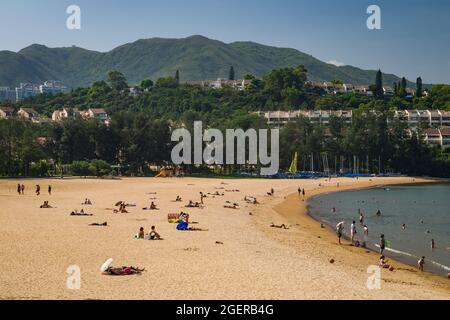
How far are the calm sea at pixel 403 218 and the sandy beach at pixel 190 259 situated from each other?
2.77m

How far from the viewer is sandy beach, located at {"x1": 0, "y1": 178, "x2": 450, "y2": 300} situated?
57.1ft

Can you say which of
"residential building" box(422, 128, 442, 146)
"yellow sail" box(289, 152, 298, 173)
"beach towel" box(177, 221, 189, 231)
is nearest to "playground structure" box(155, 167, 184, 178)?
"yellow sail" box(289, 152, 298, 173)

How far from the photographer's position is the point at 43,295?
16047 millimetres

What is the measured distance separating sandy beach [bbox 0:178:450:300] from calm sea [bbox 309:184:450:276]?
9.10 feet

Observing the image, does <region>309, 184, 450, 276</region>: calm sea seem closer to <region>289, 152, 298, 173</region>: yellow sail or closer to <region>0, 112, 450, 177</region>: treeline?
<region>289, 152, 298, 173</region>: yellow sail

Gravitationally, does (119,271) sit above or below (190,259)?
above

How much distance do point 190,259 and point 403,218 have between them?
101 feet

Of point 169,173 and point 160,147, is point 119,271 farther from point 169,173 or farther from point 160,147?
point 160,147

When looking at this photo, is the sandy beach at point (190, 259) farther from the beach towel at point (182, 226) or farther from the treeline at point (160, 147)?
the treeline at point (160, 147)

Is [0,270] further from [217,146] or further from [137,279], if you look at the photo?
[217,146]

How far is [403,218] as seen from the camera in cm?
4831

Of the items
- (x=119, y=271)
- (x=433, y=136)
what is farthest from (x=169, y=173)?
(x=433, y=136)
